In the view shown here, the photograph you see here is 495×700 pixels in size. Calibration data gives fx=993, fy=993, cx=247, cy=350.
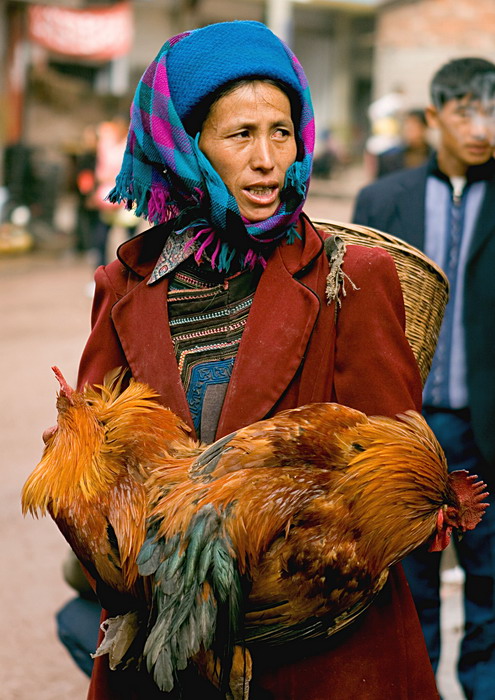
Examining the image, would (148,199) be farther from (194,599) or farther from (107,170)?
(107,170)

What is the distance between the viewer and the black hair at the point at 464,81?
13.6ft

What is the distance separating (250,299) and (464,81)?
2.31 meters

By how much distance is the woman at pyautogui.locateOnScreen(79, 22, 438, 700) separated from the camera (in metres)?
2.12

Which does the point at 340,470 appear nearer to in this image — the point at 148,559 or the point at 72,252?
the point at 148,559

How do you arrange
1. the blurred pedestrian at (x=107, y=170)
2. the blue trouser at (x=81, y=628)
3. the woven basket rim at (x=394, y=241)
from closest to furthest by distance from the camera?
1. the woven basket rim at (x=394, y=241)
2. the blue trouser at (x=81, y=628)
3. the blurred pedestrian at (x=107, y=170)

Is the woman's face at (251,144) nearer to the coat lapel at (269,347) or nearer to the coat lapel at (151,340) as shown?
the coat lapel at (269,347)

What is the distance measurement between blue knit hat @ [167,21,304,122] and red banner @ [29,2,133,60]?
1911 cm

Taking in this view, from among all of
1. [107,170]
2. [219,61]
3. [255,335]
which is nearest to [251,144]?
[219,61]

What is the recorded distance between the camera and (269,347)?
2.16 metres

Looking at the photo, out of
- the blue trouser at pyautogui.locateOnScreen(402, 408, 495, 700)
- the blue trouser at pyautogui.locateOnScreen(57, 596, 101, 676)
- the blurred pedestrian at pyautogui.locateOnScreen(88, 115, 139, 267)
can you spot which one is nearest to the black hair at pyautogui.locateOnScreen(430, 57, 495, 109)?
the blue trouser at pyautogui.locateOnScreen(402, 408, 495, 700)

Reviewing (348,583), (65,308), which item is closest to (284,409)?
(348,583)

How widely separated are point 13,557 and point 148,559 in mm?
3600

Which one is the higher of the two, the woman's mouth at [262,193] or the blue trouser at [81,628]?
the woman's mouth at [262,193]

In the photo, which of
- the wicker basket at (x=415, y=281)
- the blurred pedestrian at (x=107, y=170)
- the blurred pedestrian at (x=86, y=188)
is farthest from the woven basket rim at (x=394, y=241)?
the blurred pedestrian at (x=86, y=188)
